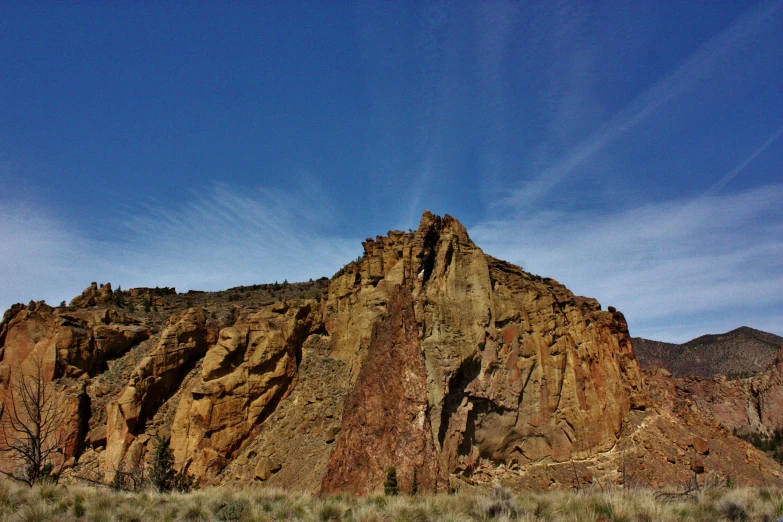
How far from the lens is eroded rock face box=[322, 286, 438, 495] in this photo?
797 inches

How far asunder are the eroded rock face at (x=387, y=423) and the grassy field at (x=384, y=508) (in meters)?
7.37

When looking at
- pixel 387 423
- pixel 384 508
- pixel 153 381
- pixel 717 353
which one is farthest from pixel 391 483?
pixel 717 353

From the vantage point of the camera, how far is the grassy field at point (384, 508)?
33.9 feet

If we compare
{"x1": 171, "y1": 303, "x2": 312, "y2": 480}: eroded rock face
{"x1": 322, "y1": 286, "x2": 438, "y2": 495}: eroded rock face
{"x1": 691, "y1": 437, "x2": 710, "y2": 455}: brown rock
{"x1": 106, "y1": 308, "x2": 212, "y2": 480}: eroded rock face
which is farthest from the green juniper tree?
{"x1": 691, "y1": 437, "x2": 710, "y2": 455}: brown rock

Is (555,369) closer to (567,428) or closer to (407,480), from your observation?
(567,428)

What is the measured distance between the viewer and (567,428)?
29.5m

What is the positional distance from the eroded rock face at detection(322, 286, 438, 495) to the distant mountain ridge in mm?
115402

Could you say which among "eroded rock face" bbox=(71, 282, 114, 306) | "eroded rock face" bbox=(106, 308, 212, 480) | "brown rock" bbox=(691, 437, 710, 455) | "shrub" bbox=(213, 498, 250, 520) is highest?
"eroded rock face" bbox=(71, 282, 114, 306)

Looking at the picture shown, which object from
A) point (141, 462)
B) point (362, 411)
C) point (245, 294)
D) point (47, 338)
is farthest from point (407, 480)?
point (245, 294)

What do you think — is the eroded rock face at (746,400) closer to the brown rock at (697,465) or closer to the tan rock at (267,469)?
the brown rock at (697,465)

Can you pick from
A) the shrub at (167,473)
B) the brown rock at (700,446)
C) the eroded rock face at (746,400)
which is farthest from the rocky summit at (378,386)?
the eroded rock face at (746,400)

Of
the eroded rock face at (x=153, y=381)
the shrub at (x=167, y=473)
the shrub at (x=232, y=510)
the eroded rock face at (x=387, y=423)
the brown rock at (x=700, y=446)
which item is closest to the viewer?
the shrub at (x=232, y=510)

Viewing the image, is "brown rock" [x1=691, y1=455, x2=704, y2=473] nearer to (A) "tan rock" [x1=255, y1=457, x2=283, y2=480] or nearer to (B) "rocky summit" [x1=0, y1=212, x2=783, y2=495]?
(B) "rocky summit" [x1=0, y1=212, x2=783, y2=495]

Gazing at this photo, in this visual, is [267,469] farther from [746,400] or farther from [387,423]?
[746,400]
